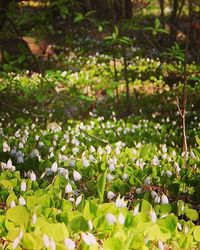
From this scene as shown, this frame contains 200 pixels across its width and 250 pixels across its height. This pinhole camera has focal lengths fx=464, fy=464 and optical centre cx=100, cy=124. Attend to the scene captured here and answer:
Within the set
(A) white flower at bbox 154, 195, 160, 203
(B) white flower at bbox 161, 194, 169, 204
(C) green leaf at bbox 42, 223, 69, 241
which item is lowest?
(A) white flower at bbox 154, 195, 160, 203

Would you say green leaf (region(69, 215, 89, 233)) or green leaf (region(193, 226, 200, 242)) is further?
green leaf (region(193, 226, 200, 242))

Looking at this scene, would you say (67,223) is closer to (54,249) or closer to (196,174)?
(54,249)

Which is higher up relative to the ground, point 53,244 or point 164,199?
point 53,244

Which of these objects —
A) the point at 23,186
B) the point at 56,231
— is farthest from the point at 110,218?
the point at 23,186

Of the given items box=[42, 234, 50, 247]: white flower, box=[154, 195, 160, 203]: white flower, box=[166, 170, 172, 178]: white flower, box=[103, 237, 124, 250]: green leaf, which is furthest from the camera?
box=[166, 170, 172, 178]: white flower

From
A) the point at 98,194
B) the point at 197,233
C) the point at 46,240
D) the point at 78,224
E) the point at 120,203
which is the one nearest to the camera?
the point at 46,240

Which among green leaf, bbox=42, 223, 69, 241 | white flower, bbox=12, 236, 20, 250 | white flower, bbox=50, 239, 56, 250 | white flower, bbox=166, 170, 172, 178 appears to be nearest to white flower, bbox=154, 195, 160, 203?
white flower, bbox=166, 170, 172, 178

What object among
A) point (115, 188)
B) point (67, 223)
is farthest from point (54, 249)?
point (115, 188)

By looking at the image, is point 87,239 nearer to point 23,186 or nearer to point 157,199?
point 23,186

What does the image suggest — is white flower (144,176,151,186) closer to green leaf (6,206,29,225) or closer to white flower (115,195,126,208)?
white flower (115,195,126,208)
